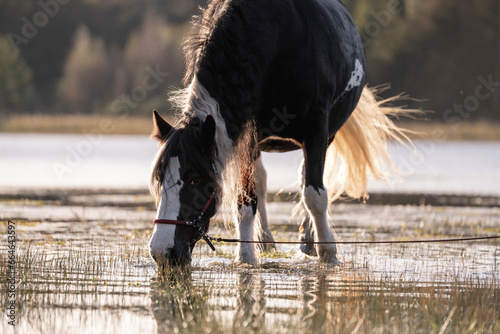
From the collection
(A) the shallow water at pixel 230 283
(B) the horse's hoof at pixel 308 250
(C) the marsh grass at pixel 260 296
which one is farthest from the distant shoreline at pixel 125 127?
(C) the marsh grass at pixel 260 296

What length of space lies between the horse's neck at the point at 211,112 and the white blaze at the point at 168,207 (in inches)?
13.0

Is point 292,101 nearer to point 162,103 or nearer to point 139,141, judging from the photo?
point 139,141

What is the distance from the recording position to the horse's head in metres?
5.60

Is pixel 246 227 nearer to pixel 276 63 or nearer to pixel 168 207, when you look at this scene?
pixel 276 63

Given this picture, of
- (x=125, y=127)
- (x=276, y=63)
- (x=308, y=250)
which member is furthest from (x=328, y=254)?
(x=125, y=127)

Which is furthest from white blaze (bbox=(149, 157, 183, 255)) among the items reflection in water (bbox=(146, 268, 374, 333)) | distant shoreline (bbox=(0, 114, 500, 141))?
distant shoreline (bbox=(0, 114, 500, 141))

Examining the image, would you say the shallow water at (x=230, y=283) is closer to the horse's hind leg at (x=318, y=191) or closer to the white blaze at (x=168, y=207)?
the horse's hind leg at (x=318, y=191)

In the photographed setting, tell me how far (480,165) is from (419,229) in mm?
13434

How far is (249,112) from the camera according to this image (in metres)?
6.24

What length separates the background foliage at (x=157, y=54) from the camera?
4172 centimetres

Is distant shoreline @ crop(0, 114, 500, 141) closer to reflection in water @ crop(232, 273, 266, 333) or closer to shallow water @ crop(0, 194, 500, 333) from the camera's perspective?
shallow water @ crop(0, 194, 500, 333)

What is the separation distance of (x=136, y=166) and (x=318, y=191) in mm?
15071

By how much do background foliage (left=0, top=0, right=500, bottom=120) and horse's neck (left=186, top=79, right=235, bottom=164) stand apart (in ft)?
111

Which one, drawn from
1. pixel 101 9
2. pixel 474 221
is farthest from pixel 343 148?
pixel 101 9
